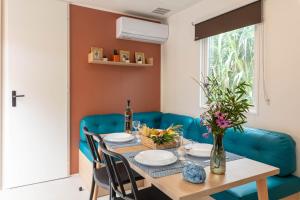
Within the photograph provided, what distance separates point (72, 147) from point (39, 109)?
0.68 meters

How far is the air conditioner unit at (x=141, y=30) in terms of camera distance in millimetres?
3195

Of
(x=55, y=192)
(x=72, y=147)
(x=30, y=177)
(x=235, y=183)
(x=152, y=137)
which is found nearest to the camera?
(x=235, y=183)

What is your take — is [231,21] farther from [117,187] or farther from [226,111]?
[117,187]

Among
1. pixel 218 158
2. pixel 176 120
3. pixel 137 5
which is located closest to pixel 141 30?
pixel 137 5

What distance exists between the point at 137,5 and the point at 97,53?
2.90 feet

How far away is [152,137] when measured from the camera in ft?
5.83

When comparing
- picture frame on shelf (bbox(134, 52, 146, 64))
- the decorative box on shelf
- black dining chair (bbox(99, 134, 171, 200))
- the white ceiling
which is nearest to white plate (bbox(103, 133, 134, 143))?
the decorative box on shelf

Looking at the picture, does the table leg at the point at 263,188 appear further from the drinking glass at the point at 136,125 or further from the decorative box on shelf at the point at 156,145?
the drinking glass at the point at 136,125

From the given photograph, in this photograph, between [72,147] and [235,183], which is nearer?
[235,183]

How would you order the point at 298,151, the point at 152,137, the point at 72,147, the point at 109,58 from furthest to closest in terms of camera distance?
the point at 109,58
the point at 72,147
the point at 298,151
the point at 152,137

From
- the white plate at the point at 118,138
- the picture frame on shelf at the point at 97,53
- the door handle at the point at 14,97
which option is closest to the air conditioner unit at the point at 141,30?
the picture frame on shelf at the point at 97,53

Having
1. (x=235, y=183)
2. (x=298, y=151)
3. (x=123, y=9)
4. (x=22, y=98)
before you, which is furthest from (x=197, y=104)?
(x=22, y=98)

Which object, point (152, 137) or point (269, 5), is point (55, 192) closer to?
point (152, 137)

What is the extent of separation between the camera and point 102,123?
3068 millimetres
